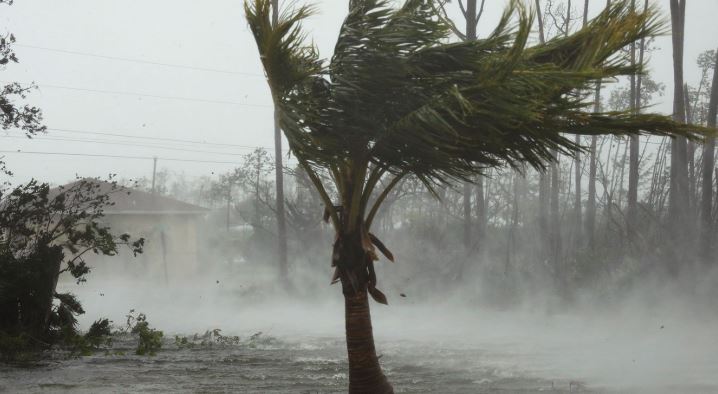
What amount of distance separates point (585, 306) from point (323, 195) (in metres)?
16.0

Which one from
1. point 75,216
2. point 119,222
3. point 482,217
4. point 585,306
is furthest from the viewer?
point 119,222

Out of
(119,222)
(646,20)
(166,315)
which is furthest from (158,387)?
(119,222)

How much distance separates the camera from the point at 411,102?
849 cm

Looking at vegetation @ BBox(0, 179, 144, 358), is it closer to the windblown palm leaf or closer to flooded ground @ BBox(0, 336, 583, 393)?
flooded ground @ BBox(0, 336, 583, 393)

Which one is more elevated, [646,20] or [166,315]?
[646,20]

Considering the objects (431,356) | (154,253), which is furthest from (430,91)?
(154,253)

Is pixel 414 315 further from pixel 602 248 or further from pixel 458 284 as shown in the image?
pixel 602 248

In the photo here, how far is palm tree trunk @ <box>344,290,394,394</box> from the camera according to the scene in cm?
906

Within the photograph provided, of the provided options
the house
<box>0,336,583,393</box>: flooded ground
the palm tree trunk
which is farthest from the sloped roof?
the palm tree trunk

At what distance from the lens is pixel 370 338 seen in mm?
9211

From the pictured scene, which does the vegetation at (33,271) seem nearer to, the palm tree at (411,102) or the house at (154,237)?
the palm tree at (411,102)

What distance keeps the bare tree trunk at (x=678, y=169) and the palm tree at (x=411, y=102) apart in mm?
14968

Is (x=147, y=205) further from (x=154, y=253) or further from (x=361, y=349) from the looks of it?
(x=361, y=349)

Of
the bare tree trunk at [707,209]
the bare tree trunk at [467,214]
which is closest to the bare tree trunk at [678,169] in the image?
the bare tree trunk at [707,209]
